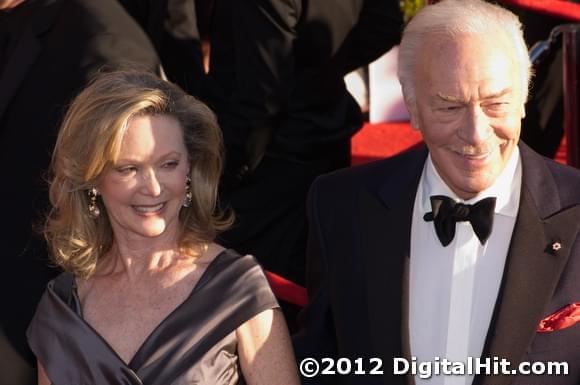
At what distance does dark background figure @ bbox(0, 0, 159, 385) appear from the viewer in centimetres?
380

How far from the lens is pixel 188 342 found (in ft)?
10.7

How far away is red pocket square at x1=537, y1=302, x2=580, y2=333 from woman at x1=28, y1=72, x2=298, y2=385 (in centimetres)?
68

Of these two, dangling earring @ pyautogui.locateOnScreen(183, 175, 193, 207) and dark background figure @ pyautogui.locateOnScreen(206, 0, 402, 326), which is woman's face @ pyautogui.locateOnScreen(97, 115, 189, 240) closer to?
dangling earring @ pyautogui.locateOnScreen(183, 175, 193, 207)

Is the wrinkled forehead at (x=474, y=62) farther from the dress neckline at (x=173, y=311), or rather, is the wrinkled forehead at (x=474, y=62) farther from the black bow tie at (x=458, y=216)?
the dress neckline at (x=173, y=311)

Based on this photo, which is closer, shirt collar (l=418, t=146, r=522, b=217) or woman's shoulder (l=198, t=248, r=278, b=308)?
shirt collar (l=418, t=146, r=522, b=217)

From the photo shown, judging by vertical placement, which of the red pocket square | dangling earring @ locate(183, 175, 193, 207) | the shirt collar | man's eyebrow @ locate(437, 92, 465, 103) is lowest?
the red pocket square

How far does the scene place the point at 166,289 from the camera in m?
3.37

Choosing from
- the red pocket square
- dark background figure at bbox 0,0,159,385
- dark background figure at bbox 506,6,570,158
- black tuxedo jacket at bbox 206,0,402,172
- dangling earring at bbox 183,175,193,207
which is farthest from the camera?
dark background figure at bbox 506,6,570,158

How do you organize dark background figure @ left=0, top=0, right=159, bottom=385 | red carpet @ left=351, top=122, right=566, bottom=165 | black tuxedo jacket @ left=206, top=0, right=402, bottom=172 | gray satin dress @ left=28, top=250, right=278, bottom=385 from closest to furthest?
gray satin dress @ left=28, top=250, right=278, bottom=385
dark background figure @ left=0, top=0, right=159, bottom=385
black tuxedo jacket @ left=206, top=0, right=402, bottom=172
red carpet @ left=351, top=122, right=566, bottom=165

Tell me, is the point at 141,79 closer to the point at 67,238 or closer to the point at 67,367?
the point at 67,238

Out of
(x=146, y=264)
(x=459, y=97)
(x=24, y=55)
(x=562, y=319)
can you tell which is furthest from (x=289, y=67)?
(x=562, y=319)

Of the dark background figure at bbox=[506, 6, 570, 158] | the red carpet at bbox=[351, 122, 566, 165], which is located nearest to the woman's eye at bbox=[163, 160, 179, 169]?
the dark background figure at bbox=[506, 6, 570, 158]

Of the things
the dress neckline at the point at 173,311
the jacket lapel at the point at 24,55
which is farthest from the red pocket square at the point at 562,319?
the jacket lapel at the point at 24,55

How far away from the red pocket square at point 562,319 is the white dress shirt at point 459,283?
149mm
